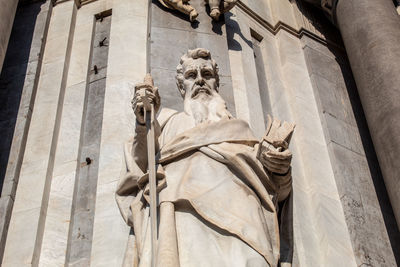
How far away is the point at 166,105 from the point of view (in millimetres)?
8938

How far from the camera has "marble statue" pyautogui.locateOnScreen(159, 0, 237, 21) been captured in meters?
10.3

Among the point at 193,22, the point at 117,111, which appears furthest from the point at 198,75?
the point at 193,22

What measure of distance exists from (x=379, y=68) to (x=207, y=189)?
4989 millimetres

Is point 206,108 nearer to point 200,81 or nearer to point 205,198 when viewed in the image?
point 200,81

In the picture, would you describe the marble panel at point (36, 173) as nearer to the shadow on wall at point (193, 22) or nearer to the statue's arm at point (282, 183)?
the shadow on wall at point (193, 22)

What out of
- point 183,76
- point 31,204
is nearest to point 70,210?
point 31,204

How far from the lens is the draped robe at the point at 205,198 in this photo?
5617 mm

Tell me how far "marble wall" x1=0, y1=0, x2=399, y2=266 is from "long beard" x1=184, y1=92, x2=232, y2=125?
157 cm

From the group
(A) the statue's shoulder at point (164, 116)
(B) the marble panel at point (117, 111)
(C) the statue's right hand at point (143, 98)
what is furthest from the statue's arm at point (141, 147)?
(B) the marble panel at point (117, 111)

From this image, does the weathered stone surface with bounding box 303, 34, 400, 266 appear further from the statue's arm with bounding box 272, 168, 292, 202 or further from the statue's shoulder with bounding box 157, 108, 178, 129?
the statue's shoulder with bounding box 157, 108, 178, 129

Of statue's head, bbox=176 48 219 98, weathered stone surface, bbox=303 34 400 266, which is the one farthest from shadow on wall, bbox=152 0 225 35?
statue's head, bbox=176 48 219 98

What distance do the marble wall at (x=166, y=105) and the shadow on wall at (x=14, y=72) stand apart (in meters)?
0.16

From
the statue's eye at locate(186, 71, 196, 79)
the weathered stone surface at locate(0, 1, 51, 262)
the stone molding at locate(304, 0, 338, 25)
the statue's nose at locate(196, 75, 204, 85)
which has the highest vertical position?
the stone molding at locate(304, 0, 338, 25)

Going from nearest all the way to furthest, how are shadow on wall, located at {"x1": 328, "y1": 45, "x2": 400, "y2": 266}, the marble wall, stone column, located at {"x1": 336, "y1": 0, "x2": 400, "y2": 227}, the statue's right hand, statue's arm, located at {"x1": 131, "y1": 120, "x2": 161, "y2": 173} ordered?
1. the statue's right hand
2. statue's arm, located at {"x1": 131, "y1": 120, "x2": 161, "y2": 173}
3. the marble wall
4. stone column, located at {"x1": 336, "y1": 0, "x2": 400, "y2": 227}
5. shadow on wall, located at {"x1": 328, "y1": 45, "x2": 400, "y2": 266}
